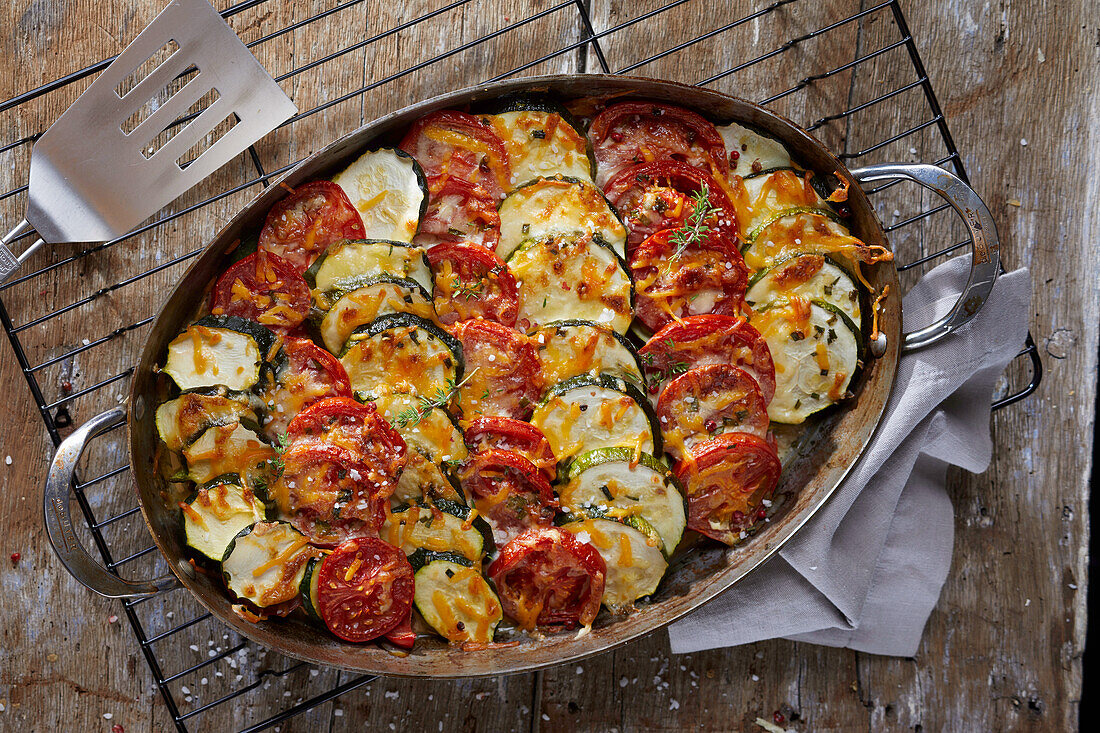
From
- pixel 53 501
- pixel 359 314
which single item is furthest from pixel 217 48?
pixel 53 501

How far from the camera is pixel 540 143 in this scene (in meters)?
2.34

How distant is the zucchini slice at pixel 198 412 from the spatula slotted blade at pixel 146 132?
27.1 inches

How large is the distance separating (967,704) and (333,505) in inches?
89.0

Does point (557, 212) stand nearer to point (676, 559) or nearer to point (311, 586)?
point (676, 559)

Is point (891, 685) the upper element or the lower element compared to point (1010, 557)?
lower

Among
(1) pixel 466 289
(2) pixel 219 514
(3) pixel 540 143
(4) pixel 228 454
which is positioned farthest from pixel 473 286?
(2) pixel 219 514

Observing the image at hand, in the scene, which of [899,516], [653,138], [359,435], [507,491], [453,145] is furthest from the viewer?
[899,516]

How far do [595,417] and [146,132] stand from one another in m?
1.58

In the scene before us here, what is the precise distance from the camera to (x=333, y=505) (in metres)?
2.10

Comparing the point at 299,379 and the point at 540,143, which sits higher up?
the point at 540,143

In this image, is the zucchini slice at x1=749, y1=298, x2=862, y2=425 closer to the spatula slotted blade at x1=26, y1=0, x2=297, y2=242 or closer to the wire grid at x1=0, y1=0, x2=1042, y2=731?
the wire grid at x1=0, y1=0, x2=1042, y2=731

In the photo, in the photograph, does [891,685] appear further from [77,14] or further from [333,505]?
[77,14]

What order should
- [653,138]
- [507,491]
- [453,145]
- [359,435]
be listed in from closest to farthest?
1. [359,435]
2. [507,491]
3. [453,145]
4. [653,138]

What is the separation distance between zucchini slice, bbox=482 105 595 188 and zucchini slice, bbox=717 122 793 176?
44cm
